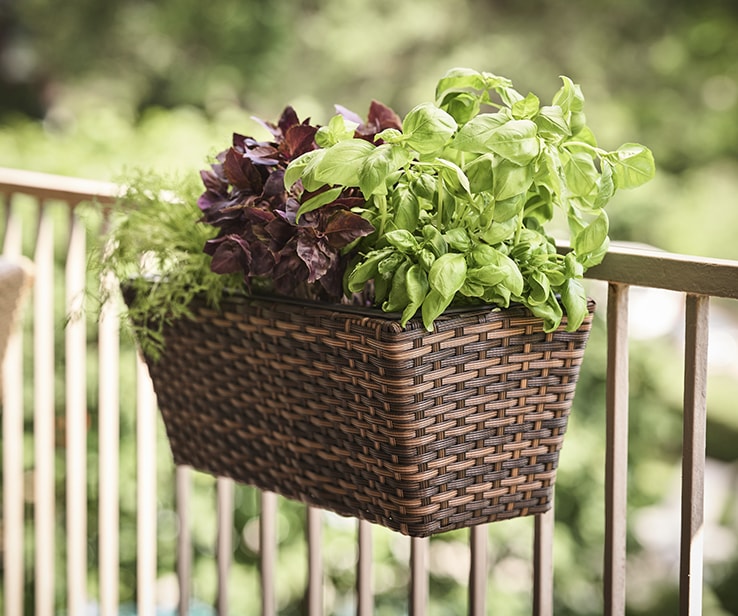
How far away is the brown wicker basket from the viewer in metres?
1.09

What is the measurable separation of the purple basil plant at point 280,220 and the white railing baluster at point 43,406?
0.88 meters

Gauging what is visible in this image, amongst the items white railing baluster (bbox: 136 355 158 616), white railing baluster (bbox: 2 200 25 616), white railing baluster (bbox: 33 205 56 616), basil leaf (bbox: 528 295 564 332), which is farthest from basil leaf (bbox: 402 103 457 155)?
white railing baluster (bbox: 2 200 25 616)

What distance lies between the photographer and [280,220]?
1129 millimetres

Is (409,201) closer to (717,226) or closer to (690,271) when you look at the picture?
(690,271)

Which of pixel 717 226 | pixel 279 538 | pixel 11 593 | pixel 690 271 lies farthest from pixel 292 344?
pixel 717 226

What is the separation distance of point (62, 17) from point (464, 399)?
8199 millimetres

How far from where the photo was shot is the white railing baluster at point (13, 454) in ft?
6.91

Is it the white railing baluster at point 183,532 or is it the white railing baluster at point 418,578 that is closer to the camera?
the white railing baluster at point 418,578

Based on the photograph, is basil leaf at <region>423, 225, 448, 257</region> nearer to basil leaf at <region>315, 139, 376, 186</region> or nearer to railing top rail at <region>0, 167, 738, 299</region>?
basil leaf at <region>315, 139, 376, 186</region>

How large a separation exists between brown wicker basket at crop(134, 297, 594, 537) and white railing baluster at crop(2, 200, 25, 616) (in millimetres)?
941

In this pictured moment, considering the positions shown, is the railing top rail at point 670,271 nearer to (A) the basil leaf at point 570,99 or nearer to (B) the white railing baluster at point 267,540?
(A) the basil leaf at point 570,99

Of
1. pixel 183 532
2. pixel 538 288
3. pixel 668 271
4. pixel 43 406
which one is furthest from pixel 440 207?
pixel 43 406

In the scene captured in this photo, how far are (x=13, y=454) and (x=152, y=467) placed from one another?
44 cm

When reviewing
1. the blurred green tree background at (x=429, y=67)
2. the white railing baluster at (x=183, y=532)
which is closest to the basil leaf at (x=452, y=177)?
the white railing baluster at (x=183, y=532)
